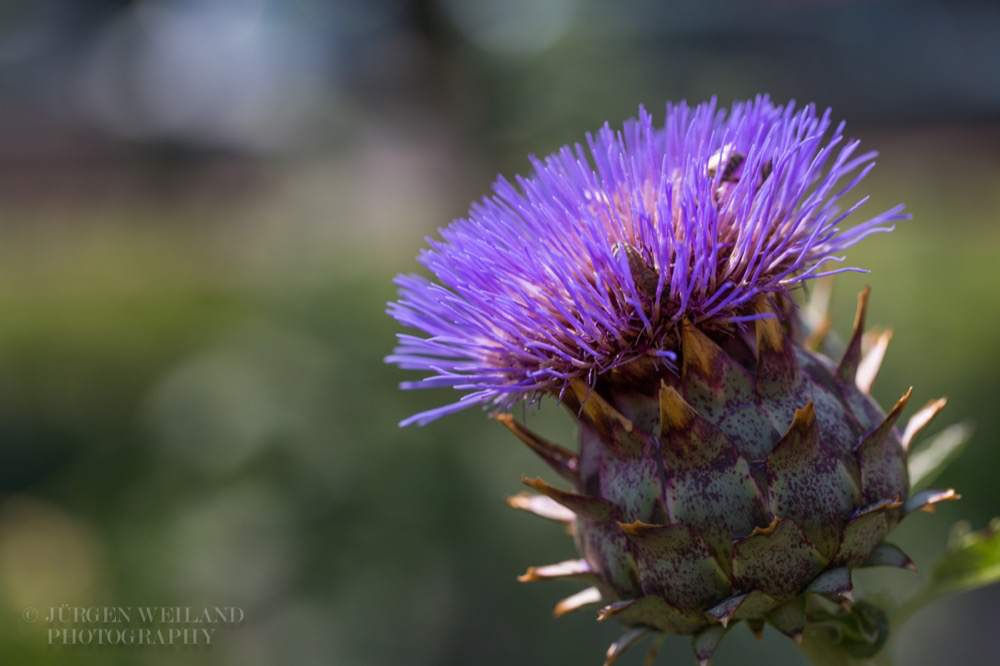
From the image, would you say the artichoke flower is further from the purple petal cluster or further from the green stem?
the green stem

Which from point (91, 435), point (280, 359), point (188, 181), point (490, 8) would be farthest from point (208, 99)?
Answer: point (280, 359)

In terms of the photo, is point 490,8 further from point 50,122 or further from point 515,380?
point 50,122

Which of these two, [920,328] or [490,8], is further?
[490,8]

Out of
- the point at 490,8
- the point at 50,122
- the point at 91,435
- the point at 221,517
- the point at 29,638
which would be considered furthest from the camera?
the point at 50,122

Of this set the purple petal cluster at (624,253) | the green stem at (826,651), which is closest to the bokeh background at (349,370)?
the green stem at (826,651)

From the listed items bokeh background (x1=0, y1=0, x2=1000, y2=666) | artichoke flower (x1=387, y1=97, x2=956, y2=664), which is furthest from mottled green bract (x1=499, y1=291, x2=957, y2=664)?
bokeh background (x1=0, y1=0, x2=1000, y2=666)

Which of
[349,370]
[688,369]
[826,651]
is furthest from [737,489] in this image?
[349,370]
